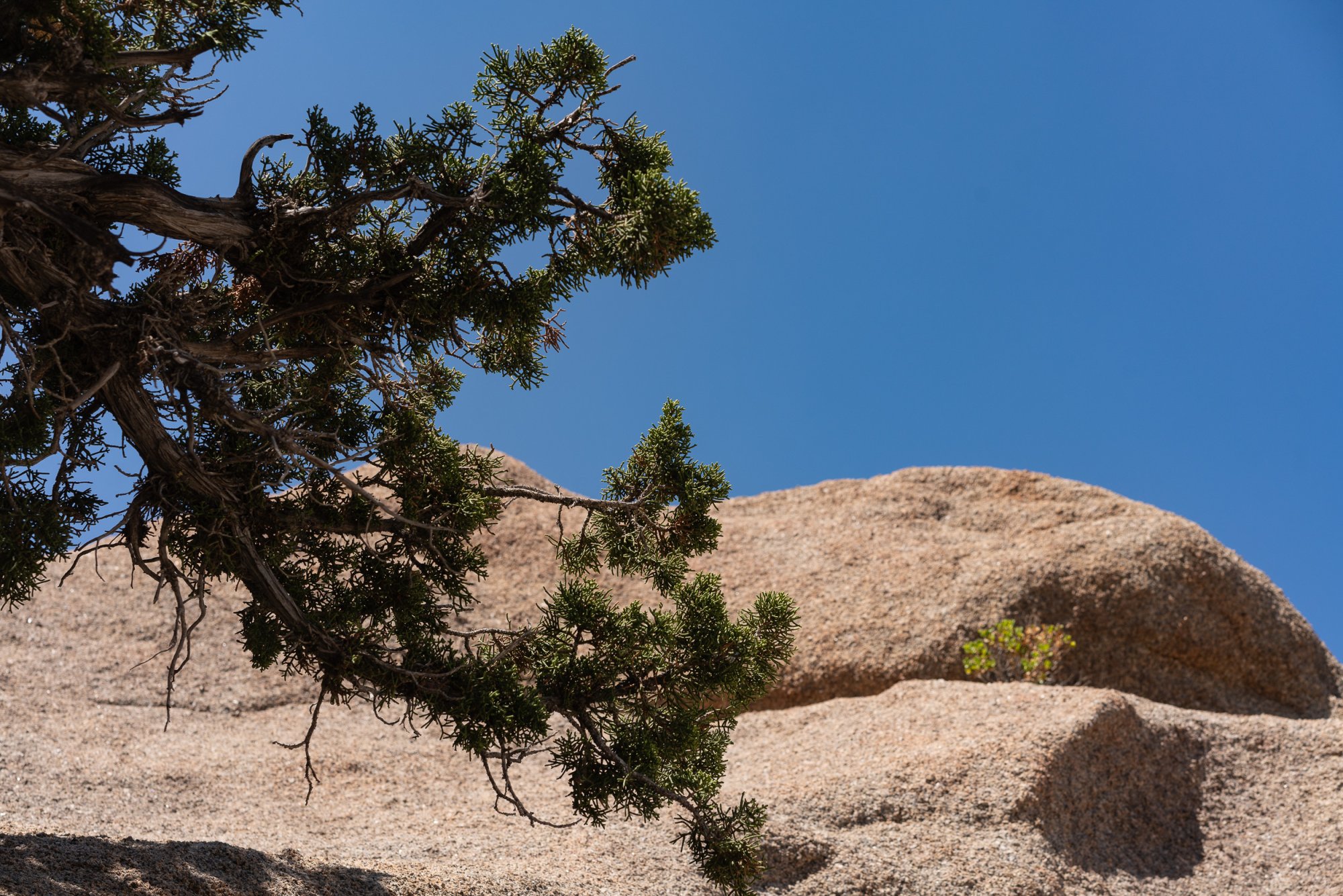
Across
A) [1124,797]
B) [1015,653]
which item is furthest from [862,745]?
[1015,653]

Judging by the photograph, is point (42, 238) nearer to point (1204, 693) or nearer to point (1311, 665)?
point (1204, 693)

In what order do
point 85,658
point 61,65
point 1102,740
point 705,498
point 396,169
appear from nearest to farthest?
1. point 61,65
2. point 396,169
3. point 705,498
4. point 1102,740
5. point 85,658

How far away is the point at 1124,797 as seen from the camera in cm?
942

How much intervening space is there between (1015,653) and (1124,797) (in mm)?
2912

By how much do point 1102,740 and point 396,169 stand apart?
825 centimetres

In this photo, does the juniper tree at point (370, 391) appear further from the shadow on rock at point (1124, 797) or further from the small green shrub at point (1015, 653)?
the small green shrub at point (1015, 653)

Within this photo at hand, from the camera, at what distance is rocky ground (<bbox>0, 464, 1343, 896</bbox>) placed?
768 centimetres

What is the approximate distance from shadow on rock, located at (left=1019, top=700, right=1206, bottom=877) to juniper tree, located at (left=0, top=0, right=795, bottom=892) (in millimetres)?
4429

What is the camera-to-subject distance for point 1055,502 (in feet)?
51.8

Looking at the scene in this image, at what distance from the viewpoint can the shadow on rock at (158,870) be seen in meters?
5.46

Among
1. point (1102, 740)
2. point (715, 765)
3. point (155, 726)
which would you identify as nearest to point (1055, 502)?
point (1102, 740)

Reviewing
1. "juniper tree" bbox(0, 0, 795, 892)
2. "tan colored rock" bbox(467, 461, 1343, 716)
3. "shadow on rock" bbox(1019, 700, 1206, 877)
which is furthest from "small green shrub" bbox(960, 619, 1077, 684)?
"juniper tree" bbox(0, 0, 795, 892)

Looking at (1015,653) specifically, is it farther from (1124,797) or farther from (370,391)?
(370,391)

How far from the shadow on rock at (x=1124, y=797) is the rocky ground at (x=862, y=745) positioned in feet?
0.09
